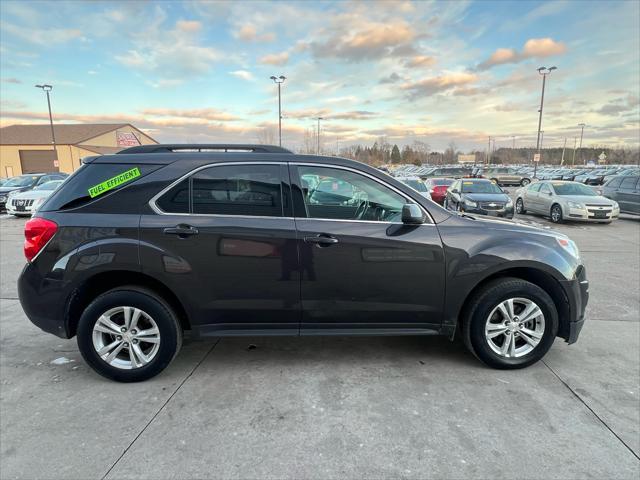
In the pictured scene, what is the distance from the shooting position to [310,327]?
330 cm

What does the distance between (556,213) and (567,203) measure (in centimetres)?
63

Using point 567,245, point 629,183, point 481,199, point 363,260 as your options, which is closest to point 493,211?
point 481,199

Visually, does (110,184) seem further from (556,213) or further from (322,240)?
(556,213)

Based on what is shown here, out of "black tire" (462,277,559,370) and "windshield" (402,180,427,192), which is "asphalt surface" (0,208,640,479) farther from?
"windshield" (402,180,427,192)

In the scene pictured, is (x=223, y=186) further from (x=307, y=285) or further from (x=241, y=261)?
(x=307, y=285)

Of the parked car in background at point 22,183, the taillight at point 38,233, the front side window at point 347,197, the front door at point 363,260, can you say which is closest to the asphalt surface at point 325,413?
the front door at point 363,260

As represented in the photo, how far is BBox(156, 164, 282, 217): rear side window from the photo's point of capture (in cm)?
318

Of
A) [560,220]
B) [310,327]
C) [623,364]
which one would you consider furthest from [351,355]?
[560,220]

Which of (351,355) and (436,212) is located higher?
(436,212)

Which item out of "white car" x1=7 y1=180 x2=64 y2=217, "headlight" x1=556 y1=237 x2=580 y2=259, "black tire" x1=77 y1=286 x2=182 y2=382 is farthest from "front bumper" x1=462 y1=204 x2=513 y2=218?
"white car" x1=7 y1=180 x2=64 y2=217

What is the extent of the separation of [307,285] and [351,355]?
0.99 metres

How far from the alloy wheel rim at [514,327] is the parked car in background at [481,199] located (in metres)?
9.12

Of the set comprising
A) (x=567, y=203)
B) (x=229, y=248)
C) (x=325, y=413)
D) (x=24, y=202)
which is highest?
(x=229, y=248)

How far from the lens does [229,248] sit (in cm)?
313
